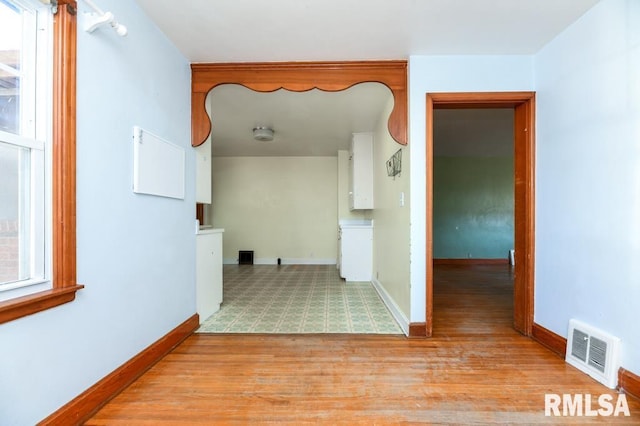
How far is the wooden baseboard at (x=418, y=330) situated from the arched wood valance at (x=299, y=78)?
5.03 ft

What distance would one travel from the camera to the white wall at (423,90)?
241 cm

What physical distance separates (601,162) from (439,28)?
4.43 ft

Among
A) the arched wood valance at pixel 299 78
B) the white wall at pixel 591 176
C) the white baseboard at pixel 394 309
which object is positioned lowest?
the white baseboard at pixel 394 309

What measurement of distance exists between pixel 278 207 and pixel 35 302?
5267 mm

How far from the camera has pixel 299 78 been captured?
2520mm

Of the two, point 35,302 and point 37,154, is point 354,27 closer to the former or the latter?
point 37,154

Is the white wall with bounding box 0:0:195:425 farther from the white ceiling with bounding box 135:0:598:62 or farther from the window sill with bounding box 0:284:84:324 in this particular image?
the white ceiling with bounding box 135:0:598:62

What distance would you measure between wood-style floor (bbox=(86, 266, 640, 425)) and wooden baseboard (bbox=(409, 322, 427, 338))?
68mm

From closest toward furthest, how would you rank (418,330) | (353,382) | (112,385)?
(112,385), (353,382), (418,330)

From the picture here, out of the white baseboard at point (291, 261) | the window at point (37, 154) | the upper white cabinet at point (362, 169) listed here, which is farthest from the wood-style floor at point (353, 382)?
the white baseboard at point (291, 261)

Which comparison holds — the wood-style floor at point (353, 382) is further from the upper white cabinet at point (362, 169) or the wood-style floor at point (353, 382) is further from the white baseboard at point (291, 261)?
the white baseboard at point (291, 261)

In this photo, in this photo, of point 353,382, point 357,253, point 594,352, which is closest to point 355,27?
point 353,382

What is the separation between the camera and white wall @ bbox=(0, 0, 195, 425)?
1.21 meters

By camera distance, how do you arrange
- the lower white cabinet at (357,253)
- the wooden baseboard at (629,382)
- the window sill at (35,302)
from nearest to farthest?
the window sill at (35,302)
the wooden baseboard at (629,382)
the lower white cabinet at (357,253)
